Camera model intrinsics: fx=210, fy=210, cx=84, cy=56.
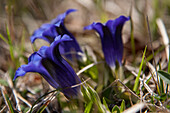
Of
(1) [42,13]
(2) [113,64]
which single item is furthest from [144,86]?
(1) [42,13]

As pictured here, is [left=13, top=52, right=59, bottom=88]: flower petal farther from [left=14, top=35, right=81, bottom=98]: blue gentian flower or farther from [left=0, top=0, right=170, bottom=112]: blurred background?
[left=0, top=0, right=170, bottom=112]: blurred background

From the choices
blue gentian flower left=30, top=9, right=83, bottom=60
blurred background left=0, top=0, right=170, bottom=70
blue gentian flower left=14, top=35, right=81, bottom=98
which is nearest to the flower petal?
blue gentian flower left=14, top=35, right=81, bottom=98

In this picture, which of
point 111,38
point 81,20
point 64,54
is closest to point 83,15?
point 81,20

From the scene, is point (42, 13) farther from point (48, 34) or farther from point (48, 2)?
point (48, 34)

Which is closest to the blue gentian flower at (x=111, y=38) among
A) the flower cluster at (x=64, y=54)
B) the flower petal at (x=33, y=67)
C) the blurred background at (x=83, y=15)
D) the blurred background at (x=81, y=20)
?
the flower cluster at (x=64, y=54)

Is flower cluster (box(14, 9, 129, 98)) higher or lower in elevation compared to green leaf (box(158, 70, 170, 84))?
higher

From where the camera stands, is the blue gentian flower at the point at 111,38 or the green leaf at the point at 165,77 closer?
the green leaf at the point at 165,77

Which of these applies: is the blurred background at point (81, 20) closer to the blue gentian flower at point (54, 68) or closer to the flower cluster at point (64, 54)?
the flower cluster at point (64, 54)
